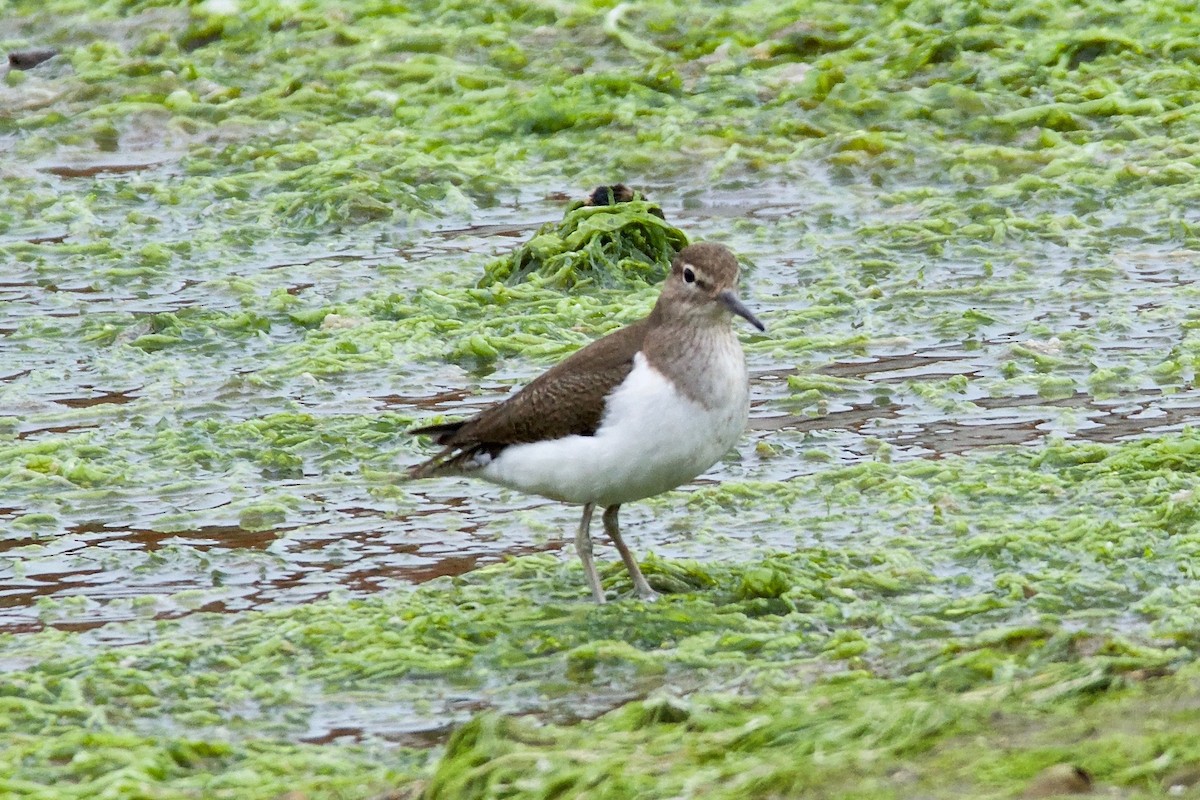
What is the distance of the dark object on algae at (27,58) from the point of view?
13.2m

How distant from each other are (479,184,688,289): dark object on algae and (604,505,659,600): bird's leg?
10.4ft

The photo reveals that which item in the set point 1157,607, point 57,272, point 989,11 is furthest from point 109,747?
point 989,11

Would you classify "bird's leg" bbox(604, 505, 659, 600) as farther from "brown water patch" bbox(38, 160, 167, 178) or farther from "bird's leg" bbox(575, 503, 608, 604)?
"brown water patch" bbox(38, 160, 167, 178)

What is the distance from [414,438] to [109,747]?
2.81 m

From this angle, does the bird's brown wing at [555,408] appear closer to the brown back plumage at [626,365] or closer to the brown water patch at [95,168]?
the brown back plumage at [626,365]

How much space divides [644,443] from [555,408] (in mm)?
408

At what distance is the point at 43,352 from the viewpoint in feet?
29.2

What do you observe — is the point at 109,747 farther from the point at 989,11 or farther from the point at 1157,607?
the point at 989,11

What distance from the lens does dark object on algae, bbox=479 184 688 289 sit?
9422mm

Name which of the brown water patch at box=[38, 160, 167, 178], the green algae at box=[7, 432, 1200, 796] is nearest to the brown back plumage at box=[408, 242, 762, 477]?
the green algae at box=[7, 432, 1200, 796]

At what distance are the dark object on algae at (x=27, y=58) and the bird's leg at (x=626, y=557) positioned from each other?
27.4ft

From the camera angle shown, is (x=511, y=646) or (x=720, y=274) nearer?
(x=511, y=646)

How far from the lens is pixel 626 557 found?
620 cm

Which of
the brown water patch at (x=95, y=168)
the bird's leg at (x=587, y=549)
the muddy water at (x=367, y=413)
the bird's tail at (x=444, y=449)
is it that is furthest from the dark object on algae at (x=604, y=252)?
the bird's leg at (x=587, y=549)
